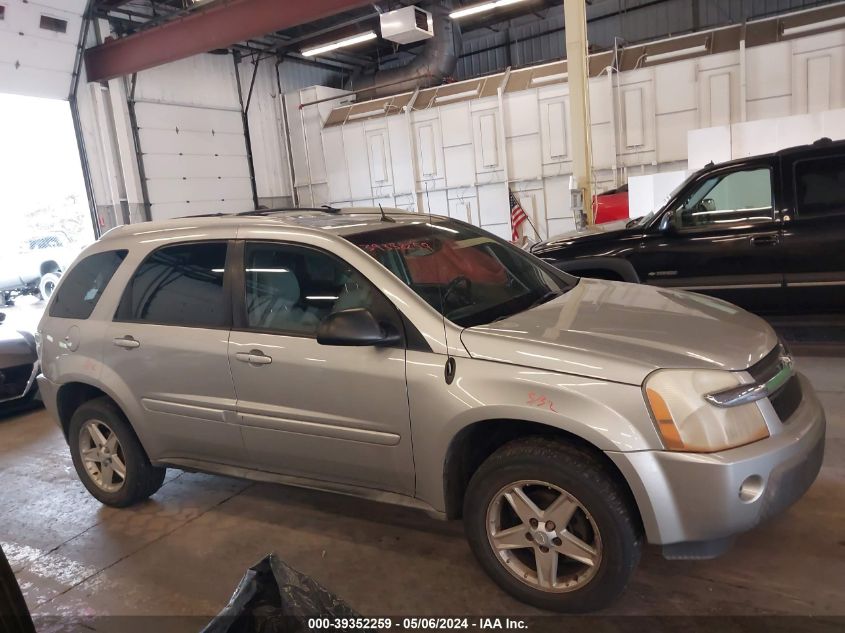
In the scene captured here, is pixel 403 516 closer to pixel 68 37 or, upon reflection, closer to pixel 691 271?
pixel 691 271

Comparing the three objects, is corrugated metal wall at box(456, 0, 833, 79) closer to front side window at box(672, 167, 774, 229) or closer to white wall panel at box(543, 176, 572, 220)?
white wall panel at box(543, 176, 572, 220)

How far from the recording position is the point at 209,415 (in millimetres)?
3275

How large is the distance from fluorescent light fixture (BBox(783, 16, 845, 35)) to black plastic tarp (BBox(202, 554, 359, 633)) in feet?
38.7

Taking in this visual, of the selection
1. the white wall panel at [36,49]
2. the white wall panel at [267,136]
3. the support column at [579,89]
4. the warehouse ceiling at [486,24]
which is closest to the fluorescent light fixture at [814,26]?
the warehouse ceiling at [486,24]

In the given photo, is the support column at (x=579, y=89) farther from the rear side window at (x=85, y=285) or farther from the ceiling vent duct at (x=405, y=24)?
the rear side window at (x=85, y=285)

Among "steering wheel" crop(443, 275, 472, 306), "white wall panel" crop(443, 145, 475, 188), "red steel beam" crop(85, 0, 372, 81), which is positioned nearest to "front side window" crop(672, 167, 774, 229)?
"steering wheel" crop(443, 275, 472, 306)

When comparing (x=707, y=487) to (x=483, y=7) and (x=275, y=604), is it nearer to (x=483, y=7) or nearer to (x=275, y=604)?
(x=275, y=604)

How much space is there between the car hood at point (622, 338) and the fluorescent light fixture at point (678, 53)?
9925mm

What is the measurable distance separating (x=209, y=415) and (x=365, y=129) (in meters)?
13.0

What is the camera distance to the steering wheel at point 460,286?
293cm

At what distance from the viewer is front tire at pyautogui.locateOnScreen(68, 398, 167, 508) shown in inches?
147

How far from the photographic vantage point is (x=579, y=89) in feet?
27.8

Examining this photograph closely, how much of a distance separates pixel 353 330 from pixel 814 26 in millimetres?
11139

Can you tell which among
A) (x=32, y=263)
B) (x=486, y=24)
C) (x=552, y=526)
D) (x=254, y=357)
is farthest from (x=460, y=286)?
(x=486, y=24)
